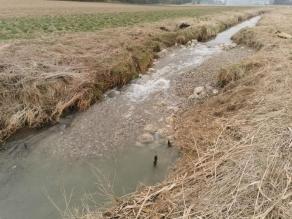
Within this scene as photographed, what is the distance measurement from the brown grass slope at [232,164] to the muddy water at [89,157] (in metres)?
0.74

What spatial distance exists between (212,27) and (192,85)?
13.7 meters

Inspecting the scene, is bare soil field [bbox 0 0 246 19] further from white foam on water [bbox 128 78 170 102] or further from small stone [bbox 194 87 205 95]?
small stone [bbox 194 87 205 95]

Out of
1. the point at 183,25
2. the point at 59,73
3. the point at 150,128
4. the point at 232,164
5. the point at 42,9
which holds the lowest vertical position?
the point at 150,128

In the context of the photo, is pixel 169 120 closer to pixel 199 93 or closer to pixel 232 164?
pixel 199 93

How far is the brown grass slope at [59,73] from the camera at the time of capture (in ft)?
27.9

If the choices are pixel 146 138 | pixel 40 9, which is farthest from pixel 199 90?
pixel 40 9

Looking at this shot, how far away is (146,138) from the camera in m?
7.90

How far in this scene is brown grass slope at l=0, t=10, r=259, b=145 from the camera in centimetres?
850

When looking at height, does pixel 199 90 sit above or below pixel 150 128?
above

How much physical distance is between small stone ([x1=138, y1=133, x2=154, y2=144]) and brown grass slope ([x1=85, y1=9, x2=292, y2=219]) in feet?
2.25

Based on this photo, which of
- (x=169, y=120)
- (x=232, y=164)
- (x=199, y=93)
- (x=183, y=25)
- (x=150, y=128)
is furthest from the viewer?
(x=183, y=25)

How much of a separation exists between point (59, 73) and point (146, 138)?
3793 mm

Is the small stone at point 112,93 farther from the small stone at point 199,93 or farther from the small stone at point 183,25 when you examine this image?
the small stone at point 183,25

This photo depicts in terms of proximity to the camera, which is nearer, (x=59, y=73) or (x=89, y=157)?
(x=89, y=157)
